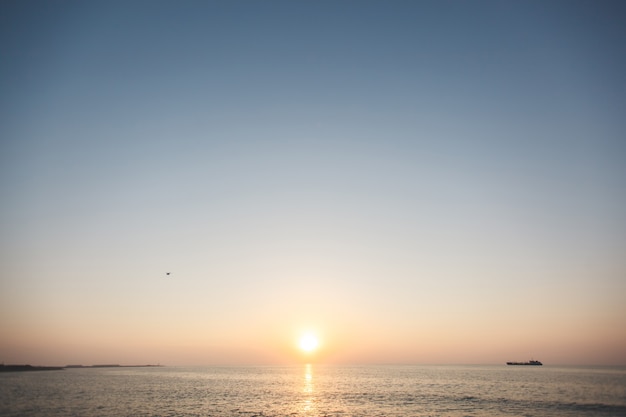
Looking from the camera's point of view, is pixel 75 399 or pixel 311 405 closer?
pixel 311 405

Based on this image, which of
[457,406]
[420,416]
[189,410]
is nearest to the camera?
[420,416]

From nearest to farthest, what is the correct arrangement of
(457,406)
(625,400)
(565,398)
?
(457,406) < (625,400) < (565,398)

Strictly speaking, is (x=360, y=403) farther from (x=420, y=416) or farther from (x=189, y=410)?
(x=189, y=410)

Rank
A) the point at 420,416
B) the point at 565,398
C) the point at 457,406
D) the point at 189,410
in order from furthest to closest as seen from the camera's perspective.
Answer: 1. the point at 565,398
2. the point at 457,406
3. the point at 189,410
4. the point at 420,416

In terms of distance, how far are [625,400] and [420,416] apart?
44849 mm

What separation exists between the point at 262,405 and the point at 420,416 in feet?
93.1

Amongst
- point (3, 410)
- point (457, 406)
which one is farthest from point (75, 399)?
point (457, 406)

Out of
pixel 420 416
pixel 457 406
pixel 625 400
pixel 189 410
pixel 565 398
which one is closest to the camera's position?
pixel 420 416

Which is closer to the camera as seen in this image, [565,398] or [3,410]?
[3,410]

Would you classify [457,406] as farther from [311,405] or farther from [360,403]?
[311,405]

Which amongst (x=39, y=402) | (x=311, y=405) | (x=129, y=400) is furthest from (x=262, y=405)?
(x=39, y=402)

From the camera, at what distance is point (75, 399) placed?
7969 centimetres

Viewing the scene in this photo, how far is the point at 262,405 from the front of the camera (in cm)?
7450

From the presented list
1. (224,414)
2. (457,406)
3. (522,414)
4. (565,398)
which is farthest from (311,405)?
(565,398)
